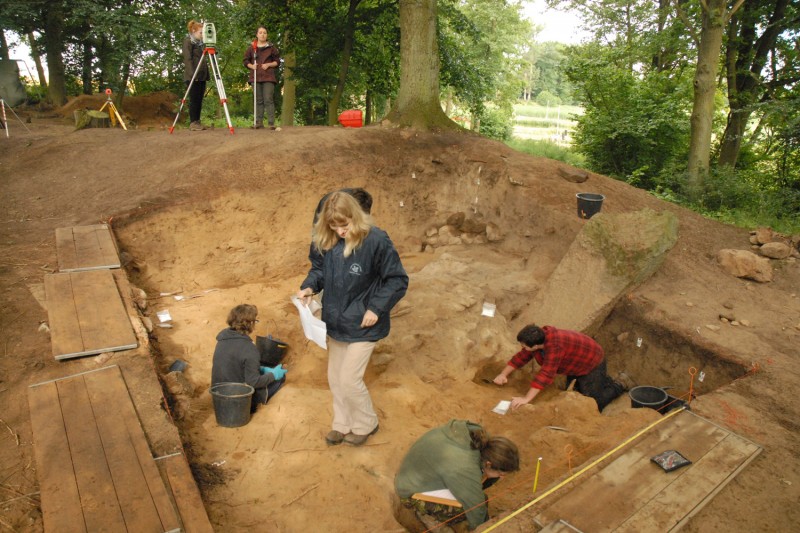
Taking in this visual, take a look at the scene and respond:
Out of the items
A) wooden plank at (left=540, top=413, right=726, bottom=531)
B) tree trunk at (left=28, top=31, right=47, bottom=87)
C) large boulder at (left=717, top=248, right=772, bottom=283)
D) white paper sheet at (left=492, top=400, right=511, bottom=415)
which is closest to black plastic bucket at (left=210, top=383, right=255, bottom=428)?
white paper sheet at (left=492, top=400, right=511, bottom=415)

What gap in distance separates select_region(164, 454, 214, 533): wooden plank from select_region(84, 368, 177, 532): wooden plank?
0.34 feet

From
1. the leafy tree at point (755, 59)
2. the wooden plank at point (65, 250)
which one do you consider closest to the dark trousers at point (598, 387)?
the wooden plank at point (65, 250)

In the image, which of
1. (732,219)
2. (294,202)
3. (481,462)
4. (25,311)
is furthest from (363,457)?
(732,219)

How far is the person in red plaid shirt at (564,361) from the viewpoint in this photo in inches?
195

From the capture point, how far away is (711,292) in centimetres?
651

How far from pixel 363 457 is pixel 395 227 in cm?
540

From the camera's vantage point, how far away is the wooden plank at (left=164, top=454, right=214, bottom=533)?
2.85 meters

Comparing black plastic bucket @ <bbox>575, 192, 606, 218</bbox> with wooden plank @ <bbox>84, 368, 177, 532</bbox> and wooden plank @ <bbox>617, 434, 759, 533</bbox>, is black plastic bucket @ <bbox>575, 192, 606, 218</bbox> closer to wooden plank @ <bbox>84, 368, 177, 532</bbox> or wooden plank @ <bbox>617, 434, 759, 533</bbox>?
wooden plank @ <bbox>617, 434, 759, 533</bbox>

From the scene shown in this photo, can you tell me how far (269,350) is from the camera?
5.60 m

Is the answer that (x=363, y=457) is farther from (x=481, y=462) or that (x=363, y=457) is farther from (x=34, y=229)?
(x=34, y=229)

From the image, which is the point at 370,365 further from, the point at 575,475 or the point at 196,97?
the point at 196,97

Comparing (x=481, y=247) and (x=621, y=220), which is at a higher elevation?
(x=621, y=220)

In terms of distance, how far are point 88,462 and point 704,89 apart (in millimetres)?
12113

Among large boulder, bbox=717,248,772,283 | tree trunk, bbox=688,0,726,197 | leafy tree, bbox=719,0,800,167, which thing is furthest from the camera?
leafy tree, bbox=719,0,800,167
